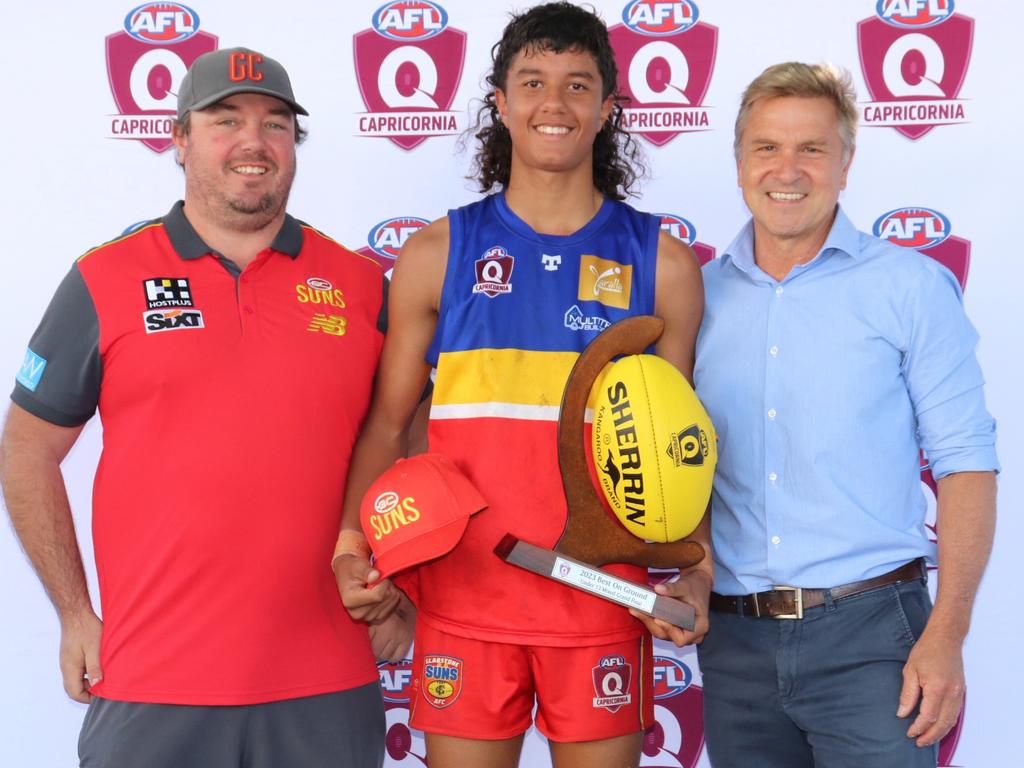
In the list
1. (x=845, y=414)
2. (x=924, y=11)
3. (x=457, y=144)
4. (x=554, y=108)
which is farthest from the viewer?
(x=457, y=144)

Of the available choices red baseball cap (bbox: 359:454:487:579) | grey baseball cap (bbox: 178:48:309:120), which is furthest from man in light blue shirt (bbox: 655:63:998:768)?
grey baseball cap (bbox: 178:48:309:120)

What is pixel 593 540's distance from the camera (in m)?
1.87

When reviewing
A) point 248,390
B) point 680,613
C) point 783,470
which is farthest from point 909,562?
point 248,390

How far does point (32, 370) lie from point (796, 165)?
5.03 ft

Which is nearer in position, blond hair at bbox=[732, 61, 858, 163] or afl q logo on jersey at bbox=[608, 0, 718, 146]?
blond hair at bbox=[732, 61, 858, 163]

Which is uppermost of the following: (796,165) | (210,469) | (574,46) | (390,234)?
(574,46)

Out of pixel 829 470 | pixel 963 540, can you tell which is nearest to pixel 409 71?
pixel 829 470

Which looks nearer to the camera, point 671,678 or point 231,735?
point 231,735

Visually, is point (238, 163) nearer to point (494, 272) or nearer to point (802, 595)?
point (494, 272)

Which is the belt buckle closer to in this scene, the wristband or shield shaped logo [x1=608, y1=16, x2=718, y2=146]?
the wristband

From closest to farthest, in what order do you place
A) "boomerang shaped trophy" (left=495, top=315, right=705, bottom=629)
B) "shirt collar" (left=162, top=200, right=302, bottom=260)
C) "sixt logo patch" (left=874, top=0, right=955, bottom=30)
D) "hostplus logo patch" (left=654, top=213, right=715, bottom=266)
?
"boomerang shaped trophy" (left=495, top=315, right=705, bottom=629), "shirt collar" (left=162, top=200, right=302, bottom=260), "sixt logo patch" (left=874, top=0, right=955, bottom=30), "hostplus logo patch" (left=654, top=213, right=715, bottom=266)

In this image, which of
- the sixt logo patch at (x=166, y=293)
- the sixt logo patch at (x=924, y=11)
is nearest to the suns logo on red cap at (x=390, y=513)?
the sixt logo patch at (x=166, y=293)

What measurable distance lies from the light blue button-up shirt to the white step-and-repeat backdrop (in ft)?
3.30

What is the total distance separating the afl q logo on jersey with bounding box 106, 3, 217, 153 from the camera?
294cm
